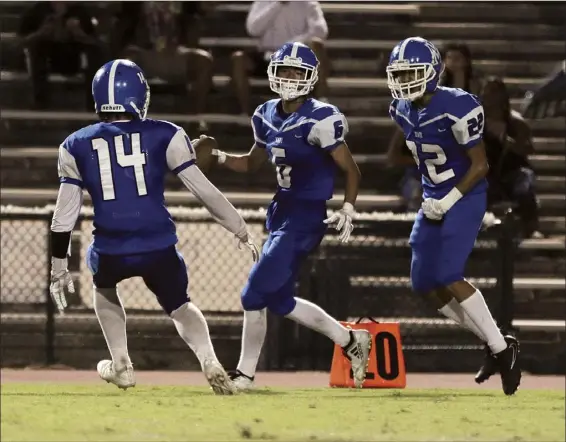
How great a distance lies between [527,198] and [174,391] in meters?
4.21

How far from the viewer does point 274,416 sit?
7195mm

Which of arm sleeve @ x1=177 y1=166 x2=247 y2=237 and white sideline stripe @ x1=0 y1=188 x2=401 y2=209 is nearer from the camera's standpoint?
arm sleeve @ x1=177 y1=166 x2=247 y2=237

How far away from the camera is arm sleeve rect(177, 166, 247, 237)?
7.95 meters

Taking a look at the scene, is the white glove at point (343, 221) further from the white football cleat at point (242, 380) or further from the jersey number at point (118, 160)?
the jersey number at point (118, 160)

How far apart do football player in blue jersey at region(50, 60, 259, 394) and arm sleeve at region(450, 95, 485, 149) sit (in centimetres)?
127

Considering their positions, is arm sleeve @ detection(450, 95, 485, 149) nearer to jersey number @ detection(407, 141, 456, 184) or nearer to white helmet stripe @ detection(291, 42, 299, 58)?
Result: jersey number @ detection(407, 141, 456, 184)

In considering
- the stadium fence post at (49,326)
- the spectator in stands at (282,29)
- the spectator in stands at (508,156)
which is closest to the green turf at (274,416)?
the stadium fence post at (49,326)

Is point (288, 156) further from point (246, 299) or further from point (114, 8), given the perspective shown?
point (114, 8)

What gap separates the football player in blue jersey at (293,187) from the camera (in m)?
8.64

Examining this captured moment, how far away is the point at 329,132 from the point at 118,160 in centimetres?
126

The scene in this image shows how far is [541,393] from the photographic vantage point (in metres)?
9.10

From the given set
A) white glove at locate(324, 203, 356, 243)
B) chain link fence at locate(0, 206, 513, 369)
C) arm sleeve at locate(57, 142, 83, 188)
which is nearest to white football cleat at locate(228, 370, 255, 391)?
white glove at locate(324, 203, 356, 243)

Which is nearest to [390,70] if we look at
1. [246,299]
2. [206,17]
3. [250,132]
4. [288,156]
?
[288,156]

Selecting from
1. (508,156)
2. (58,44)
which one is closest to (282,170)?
(508,156)
